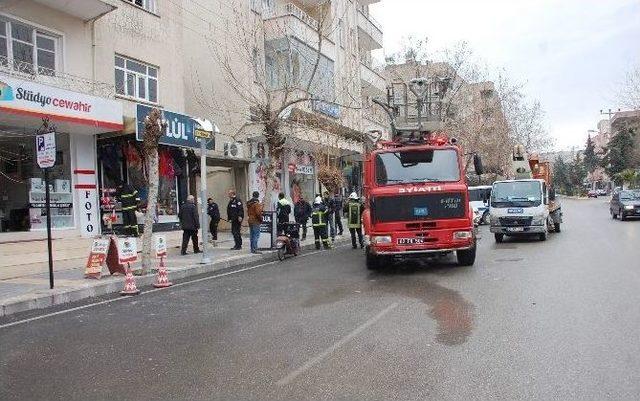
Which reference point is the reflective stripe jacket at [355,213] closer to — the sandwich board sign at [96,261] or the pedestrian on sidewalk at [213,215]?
the pedestrian on sidewalk at [213,215]

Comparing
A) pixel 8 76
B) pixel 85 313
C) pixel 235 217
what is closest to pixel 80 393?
pixel 85 313

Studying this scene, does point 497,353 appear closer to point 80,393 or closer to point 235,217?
point 80,393

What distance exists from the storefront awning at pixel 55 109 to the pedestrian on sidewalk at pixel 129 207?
1.89 meters

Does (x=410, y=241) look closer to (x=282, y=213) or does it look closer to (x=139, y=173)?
(x=282, y=213)

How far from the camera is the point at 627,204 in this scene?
1090 inches

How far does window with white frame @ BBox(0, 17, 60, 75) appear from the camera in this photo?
46.8 feet

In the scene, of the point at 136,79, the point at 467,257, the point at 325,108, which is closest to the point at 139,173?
the point at 136,79

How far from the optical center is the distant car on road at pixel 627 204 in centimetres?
2762

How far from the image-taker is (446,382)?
192 inches

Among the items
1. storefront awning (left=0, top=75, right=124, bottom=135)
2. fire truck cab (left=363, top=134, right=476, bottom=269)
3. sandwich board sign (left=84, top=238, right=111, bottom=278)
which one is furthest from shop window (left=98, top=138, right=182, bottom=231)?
fire truck cab (left=363, top=134, right=476, bottom=269)

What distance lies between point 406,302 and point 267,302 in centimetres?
220

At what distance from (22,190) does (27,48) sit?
371 cm

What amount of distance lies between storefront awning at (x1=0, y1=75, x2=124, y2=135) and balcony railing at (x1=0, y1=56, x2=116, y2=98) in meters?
A: 0.40

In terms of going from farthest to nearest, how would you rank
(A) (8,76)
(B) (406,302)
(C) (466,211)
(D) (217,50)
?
(D) (217,50) < (A) (8,76) < (C) (466,211) < (B) (406,302)
